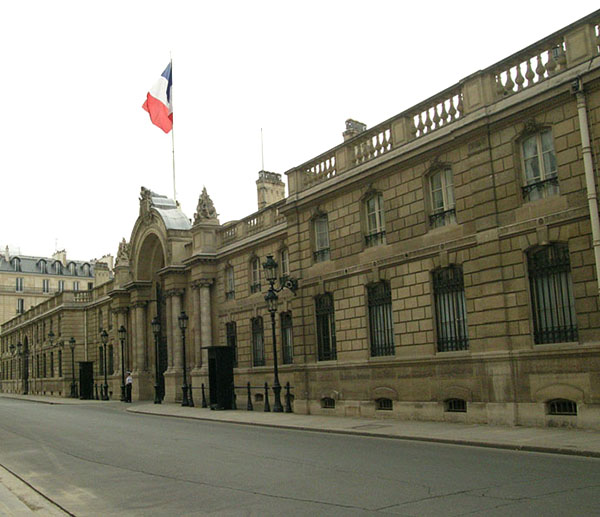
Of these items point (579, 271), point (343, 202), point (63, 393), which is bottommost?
point (63, 393)

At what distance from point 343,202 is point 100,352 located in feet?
133

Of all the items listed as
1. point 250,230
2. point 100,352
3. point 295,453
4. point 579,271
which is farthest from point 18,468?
point 100,352

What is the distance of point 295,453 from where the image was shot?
→ 48.1 ft

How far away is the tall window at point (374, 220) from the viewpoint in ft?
76.0

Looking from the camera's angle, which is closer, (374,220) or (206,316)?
(374,220)

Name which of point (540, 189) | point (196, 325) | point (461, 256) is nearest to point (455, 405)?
point (461, 256)

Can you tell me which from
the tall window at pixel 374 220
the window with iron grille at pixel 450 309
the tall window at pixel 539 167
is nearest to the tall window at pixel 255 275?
the tall window at pixel 374 220

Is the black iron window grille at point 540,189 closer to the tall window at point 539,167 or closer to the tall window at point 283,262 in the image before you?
the tall window at point 539,167

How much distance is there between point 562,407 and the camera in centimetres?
1667

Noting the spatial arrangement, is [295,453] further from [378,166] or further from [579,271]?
[378,166]

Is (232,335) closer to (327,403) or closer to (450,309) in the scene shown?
(327,403)

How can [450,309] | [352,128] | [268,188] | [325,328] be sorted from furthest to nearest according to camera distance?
[268,188], [352,128], [325,328], [450,309]

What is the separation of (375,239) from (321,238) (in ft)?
11.1

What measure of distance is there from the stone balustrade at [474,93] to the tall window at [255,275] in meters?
8.37
